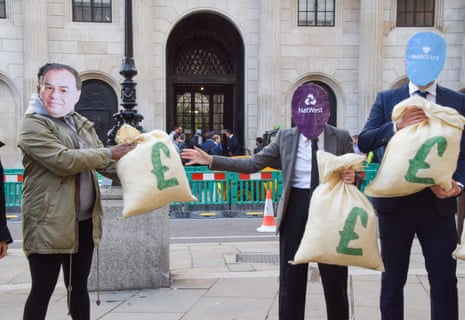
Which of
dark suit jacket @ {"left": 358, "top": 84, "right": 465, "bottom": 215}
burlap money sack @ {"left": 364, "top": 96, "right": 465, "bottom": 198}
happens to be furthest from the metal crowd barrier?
burlap money sack @ {"left": 364, "top": 96, "right": 465, "bottom": 198}

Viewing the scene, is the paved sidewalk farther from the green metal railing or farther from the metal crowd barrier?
the metal crowd barrier

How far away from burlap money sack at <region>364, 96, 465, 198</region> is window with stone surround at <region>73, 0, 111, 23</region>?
1925cm

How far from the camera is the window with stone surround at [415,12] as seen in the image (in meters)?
21.4

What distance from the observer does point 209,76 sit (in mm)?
22594

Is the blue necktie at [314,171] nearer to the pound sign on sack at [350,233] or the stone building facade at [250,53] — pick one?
the pound sign on sack at [350,233]

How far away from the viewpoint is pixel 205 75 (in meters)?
22.7

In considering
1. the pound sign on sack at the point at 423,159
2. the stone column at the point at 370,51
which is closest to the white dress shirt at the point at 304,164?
the pound sign on sack at the point at 423,159

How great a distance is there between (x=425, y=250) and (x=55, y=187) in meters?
2.49

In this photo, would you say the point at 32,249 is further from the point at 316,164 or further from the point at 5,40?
the point at 5,40

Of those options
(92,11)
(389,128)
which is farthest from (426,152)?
(92,11)

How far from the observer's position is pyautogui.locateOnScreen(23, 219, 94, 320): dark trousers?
3215 millimetres

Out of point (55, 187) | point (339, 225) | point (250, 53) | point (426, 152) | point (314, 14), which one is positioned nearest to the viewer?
point (426, 152)

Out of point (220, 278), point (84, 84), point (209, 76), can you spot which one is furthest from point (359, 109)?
point (220, 278)

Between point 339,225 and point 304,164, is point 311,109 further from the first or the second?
point 339,225
